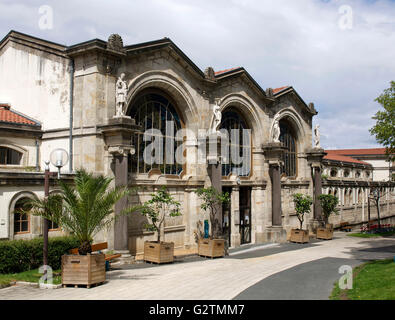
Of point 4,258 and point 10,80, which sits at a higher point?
point 10,80

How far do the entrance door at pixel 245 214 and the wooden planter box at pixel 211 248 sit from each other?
572 cm

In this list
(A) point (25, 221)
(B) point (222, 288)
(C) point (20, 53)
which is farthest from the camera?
(C) point (20, 53)

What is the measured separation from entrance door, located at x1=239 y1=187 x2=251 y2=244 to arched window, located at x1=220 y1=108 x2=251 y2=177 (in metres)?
1.13

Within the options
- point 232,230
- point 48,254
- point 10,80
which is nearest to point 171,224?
point 232,230

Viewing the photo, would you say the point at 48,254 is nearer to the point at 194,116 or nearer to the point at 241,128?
the point at 194,116

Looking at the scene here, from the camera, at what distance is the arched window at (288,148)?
29219 millimetres

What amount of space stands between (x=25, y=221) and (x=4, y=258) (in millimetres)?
1891

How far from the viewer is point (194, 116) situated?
20.7 m

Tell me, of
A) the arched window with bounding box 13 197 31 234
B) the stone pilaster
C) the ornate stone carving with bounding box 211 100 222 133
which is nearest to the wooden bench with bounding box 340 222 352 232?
the stone pilaster

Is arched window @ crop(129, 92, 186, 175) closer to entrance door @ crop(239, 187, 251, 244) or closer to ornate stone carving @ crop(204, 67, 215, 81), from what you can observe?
ornate stone carving @ crop(204, 67, 215, 81)

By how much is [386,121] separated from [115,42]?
1196 cm

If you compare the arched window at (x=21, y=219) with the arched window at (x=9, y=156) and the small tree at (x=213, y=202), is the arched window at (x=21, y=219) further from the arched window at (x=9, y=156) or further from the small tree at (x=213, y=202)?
the small tree at (x=213, y=202)

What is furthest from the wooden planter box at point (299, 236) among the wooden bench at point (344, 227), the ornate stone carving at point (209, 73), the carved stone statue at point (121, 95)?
the carved stone statue at point (121, 95)

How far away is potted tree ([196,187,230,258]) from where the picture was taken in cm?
1862
